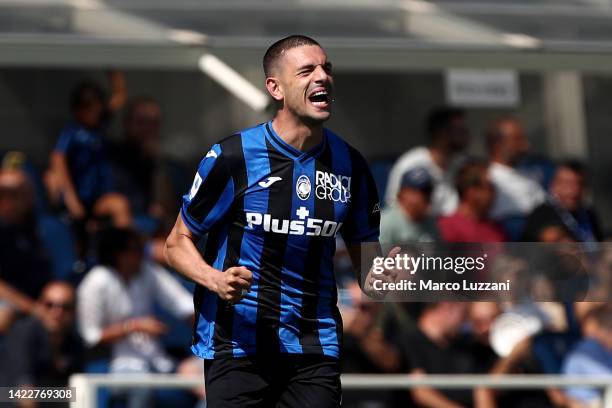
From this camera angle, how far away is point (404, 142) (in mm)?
9961

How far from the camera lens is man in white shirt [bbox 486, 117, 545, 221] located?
8844mm

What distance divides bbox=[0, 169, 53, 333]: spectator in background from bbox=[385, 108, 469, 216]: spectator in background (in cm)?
236

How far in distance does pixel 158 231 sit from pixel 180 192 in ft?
1.61

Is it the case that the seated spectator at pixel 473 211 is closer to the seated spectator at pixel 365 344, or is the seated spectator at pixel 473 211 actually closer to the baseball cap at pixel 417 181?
the baseball cap at pixel 417 181

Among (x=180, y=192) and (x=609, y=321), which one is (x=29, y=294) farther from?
(x=609, y=321)

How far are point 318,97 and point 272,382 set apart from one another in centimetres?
98

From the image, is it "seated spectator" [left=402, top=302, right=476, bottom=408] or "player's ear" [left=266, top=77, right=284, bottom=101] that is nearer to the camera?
"player's ear" [left=266, top=77, right=284, bottom=101]

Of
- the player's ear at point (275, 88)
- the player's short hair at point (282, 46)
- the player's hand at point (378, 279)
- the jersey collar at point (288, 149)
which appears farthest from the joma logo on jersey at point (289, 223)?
the player's short hair at point (282, 46)

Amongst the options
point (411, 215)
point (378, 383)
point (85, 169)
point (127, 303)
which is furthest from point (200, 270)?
point (85, 169)

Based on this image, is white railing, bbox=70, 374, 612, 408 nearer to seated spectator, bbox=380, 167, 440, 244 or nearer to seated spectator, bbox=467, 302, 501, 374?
seated spectator, bbox=467, 302, 501, 374

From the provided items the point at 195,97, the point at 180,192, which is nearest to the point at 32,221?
the point at 180,192

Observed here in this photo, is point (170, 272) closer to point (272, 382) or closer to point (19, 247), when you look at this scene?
point (19, 247)

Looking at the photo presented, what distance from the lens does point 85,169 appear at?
841 cm

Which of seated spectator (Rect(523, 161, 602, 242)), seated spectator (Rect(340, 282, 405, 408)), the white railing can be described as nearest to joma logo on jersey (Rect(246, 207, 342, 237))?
the white railing
